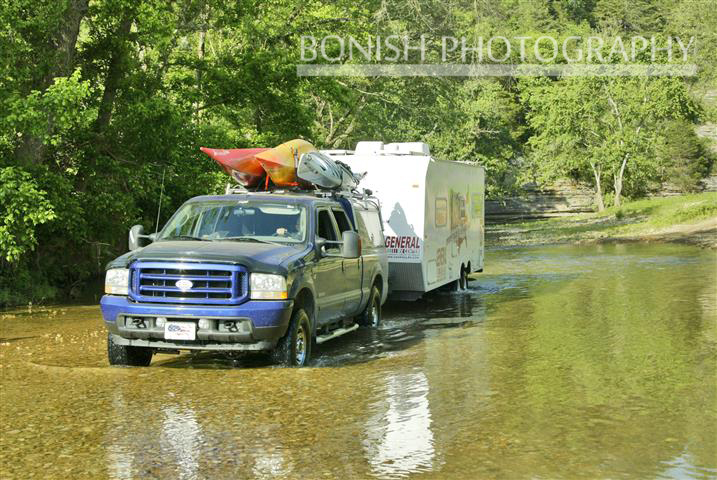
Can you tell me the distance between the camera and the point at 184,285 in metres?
10.8

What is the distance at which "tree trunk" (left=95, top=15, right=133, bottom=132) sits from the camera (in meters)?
22.3

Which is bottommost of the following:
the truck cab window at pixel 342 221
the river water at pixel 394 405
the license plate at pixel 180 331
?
the river water at pixel 394 405

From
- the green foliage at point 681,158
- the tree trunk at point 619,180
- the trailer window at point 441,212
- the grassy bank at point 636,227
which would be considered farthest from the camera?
the green foliage at point 681,158

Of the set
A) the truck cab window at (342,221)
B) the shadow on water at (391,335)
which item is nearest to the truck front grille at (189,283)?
the shadow on water at (391,335)

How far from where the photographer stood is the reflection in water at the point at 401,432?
716 centimetres

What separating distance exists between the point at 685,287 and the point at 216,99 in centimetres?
1210

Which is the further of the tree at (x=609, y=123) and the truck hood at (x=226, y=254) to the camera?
the tree at (x=609, y=123)

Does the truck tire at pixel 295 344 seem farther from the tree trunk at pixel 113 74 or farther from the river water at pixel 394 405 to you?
the tree trunk at pixel 113 74

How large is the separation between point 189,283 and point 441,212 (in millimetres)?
9228

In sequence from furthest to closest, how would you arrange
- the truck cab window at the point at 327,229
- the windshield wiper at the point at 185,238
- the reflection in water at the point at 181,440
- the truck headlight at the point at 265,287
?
1. the truck cab window at the point at 327,229
2. the windshield wiper at the point at 185,238
3. the truck headlight at the point at 265,287
4. the reflection in water at the point at 181,440

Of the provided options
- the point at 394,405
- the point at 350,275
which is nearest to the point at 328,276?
the point at 350,275

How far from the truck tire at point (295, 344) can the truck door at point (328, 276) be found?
57 cm

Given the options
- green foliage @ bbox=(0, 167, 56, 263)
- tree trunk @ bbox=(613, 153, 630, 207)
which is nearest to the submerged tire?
green foliage @ bbox=(0, 167, 56, 263)

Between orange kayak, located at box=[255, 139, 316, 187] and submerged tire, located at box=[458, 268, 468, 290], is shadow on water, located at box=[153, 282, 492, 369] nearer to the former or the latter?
submerged tire, located at box=[458, 268, 468, 290]
